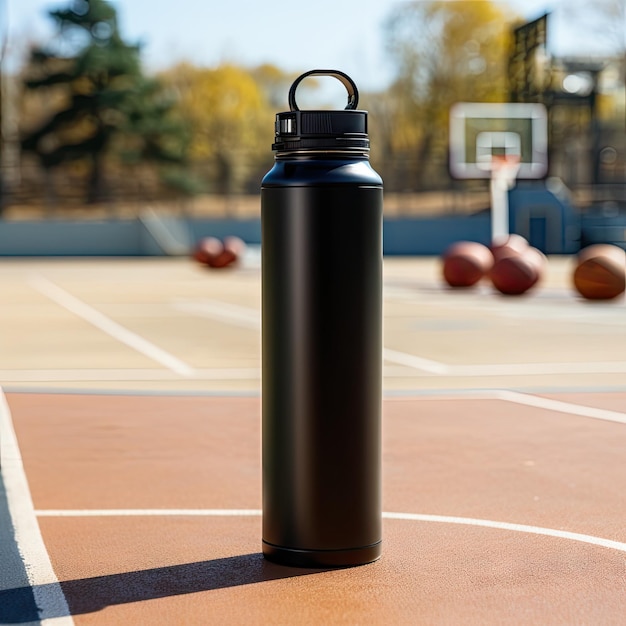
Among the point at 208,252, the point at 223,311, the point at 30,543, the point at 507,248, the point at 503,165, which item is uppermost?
the point at 503,165

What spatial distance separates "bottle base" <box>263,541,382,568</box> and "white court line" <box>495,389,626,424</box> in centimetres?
440

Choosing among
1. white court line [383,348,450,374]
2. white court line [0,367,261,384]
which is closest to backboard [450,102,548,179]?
white court line [383,348,450,374]

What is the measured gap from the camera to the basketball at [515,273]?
24.0m

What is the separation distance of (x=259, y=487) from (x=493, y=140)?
123 feet

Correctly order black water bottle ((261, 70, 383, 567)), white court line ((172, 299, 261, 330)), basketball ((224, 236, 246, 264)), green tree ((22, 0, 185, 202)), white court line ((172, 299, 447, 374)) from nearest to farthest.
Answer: black water bottle ((261, 70, 383, 567)) < white court line ((172, 299, 447, 374)) < white court line ((172, 299, 261, 330)) < basketball ((224, 236, 246, 264)) < green tree ((22, 0, 185, 202))

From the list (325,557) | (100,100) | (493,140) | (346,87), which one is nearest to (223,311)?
(325,557)

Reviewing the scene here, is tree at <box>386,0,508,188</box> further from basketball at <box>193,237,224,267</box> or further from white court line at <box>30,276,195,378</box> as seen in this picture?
white court line at <box>30,276,195,378</box>

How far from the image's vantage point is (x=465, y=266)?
26344 mm

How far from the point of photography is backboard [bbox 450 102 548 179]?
42750 mm

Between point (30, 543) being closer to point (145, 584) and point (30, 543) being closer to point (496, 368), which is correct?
point (145, 584)

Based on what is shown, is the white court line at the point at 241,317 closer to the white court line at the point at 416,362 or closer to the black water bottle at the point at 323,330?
the white court line at the point at 416,362

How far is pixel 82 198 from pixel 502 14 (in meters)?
37.9

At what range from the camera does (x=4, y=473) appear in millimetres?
7227

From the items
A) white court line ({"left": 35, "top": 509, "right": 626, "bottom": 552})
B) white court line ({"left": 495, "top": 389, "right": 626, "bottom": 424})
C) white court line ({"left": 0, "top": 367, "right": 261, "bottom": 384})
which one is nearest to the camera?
white court line ({"left": 35, "top": 509, "right": 626, "bottom": 552})
